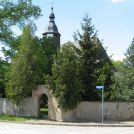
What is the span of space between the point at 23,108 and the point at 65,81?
6869 millimetres

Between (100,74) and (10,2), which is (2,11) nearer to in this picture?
(10,2)

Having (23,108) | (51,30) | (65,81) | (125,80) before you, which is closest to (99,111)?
(125,80)

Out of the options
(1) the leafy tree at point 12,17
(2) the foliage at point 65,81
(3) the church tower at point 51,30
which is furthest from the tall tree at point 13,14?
(3) the church tower at point 51,30

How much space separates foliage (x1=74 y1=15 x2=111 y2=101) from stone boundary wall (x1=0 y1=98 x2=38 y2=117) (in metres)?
4.81

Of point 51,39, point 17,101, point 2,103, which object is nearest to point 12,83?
point 17,101

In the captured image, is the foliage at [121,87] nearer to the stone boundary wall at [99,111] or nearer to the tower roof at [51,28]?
the stone boundary wall at [99,111]

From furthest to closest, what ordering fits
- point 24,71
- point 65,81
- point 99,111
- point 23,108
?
point 23,108 → point 24,71 → point 99,111 → point 65,81

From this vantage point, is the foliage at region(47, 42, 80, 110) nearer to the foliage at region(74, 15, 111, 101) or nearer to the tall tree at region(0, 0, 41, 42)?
the foliage at region(74, 15, 111, 101)

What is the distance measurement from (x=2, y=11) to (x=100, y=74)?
12.3 m

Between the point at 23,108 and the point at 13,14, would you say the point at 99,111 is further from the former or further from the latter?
the point at 13,14

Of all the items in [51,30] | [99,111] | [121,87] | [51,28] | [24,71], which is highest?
[51,28]

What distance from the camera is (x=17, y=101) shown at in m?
39.1

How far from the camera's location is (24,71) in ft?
126

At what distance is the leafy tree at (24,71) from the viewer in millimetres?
38312
